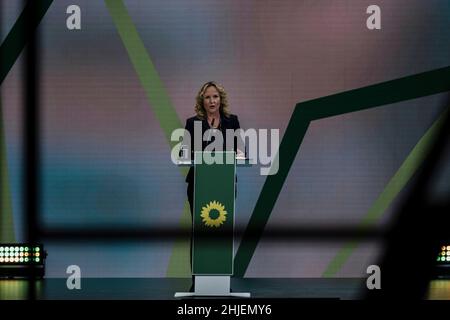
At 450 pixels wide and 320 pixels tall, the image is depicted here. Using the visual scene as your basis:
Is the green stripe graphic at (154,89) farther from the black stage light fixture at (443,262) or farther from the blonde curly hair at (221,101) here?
the black stage light fixture at (443,262)

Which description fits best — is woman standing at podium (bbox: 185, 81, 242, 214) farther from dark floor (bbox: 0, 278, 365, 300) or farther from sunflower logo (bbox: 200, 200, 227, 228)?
dark floor (bbox: 0, 278, 365, 300)

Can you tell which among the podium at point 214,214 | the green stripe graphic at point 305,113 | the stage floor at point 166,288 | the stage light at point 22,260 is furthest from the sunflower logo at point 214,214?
the stage light at point 22,260

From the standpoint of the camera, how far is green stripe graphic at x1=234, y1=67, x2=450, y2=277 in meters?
8.36

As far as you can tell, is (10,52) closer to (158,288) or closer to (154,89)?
(154,89)

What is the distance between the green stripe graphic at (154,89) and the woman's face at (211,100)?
1.42 meters

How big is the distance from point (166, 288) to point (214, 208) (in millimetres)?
1113

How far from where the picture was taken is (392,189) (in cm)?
836

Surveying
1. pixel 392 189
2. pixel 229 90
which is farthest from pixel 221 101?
pixel 392 189

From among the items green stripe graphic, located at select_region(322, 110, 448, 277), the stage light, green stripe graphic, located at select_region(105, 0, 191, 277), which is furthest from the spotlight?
the stage light

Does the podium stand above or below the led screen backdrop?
below

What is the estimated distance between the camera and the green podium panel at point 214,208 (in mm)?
6785

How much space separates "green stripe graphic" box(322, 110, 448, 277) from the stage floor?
0.17 m

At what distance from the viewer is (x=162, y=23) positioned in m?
8.41
